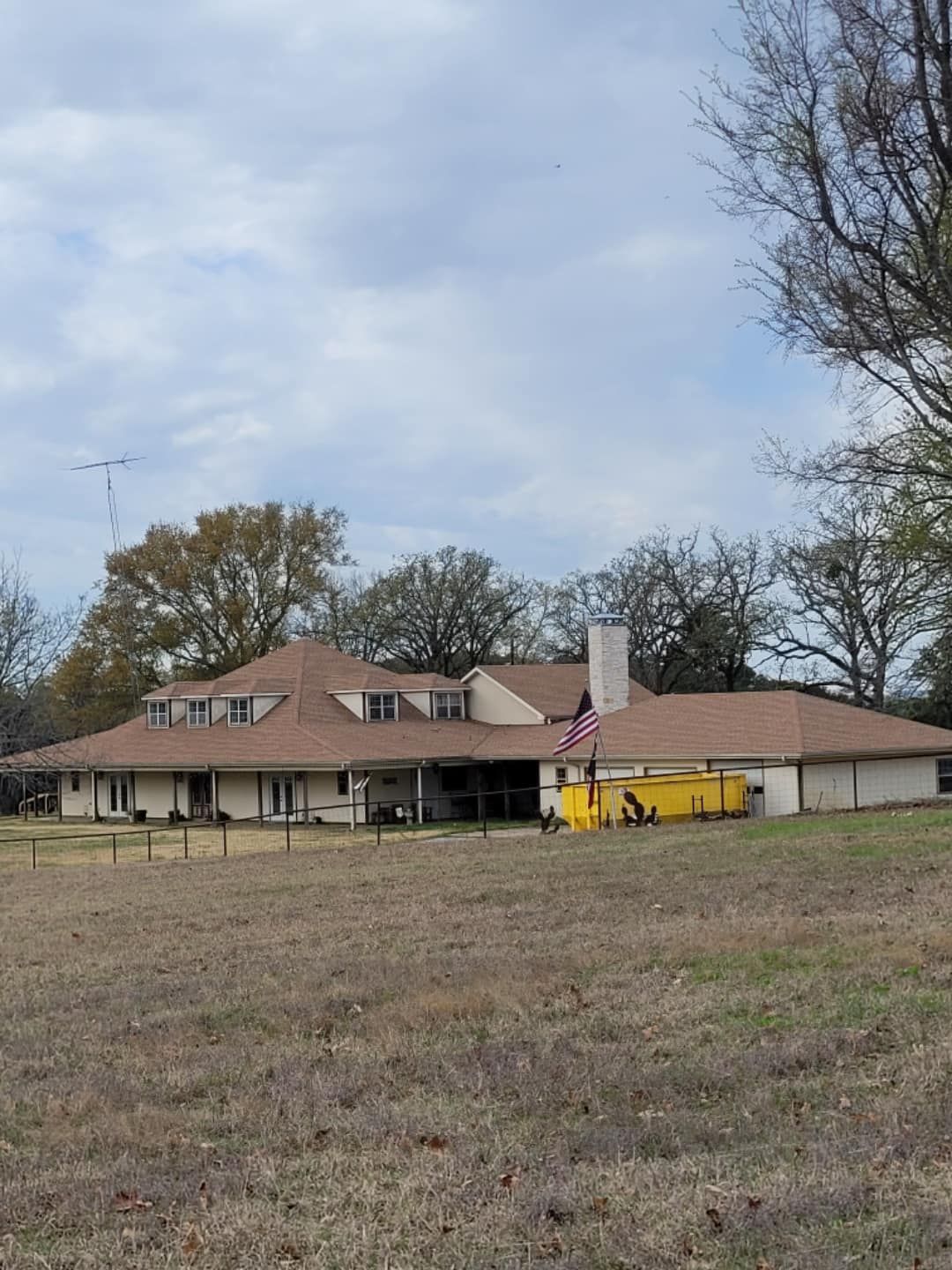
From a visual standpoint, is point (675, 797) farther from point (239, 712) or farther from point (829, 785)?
point (239, 712)

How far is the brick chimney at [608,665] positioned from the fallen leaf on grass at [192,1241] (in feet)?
133

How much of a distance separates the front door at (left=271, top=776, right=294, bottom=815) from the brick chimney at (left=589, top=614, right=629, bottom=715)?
35.8 feet

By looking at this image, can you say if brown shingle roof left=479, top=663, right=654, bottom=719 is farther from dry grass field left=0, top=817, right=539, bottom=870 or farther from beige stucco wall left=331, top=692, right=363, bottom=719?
dry grass field left=0, top=817, right=539, bottom=870

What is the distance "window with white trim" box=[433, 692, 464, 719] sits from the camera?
4881cm

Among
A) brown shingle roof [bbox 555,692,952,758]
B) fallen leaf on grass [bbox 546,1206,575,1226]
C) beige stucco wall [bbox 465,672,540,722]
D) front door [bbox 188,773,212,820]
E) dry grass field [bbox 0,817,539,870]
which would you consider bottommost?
dry grass field [bbox 0,817,539,870]

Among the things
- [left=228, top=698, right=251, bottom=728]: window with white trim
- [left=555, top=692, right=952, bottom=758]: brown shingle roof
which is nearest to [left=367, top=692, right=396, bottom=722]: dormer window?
[left=228, top=698, right=251, bottom=728]: window with white trim

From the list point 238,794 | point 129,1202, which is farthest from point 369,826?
point 129,1202

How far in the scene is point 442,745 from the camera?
44.9 meters

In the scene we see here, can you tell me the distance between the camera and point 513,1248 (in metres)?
4.50

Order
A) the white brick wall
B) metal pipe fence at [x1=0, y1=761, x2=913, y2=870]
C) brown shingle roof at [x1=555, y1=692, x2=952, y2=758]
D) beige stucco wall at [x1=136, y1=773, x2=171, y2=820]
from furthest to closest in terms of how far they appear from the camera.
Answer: beige stucco wall at [x1=136, y1=773, x2=171, y2=820] → brown shingle roof at [x1=555, y1=692, x2=952, y2=758] → the white brick wall → metal pipe fence at [x1=0, y1=761, x2=913, y2=870]

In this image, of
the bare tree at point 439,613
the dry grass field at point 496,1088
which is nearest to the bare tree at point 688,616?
the bare tree at point 439,613

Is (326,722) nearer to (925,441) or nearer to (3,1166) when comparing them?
(925,441)

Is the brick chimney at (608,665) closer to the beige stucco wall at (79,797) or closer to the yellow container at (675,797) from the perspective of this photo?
the yellow container at (675,797)

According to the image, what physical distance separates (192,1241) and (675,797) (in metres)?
30.8
